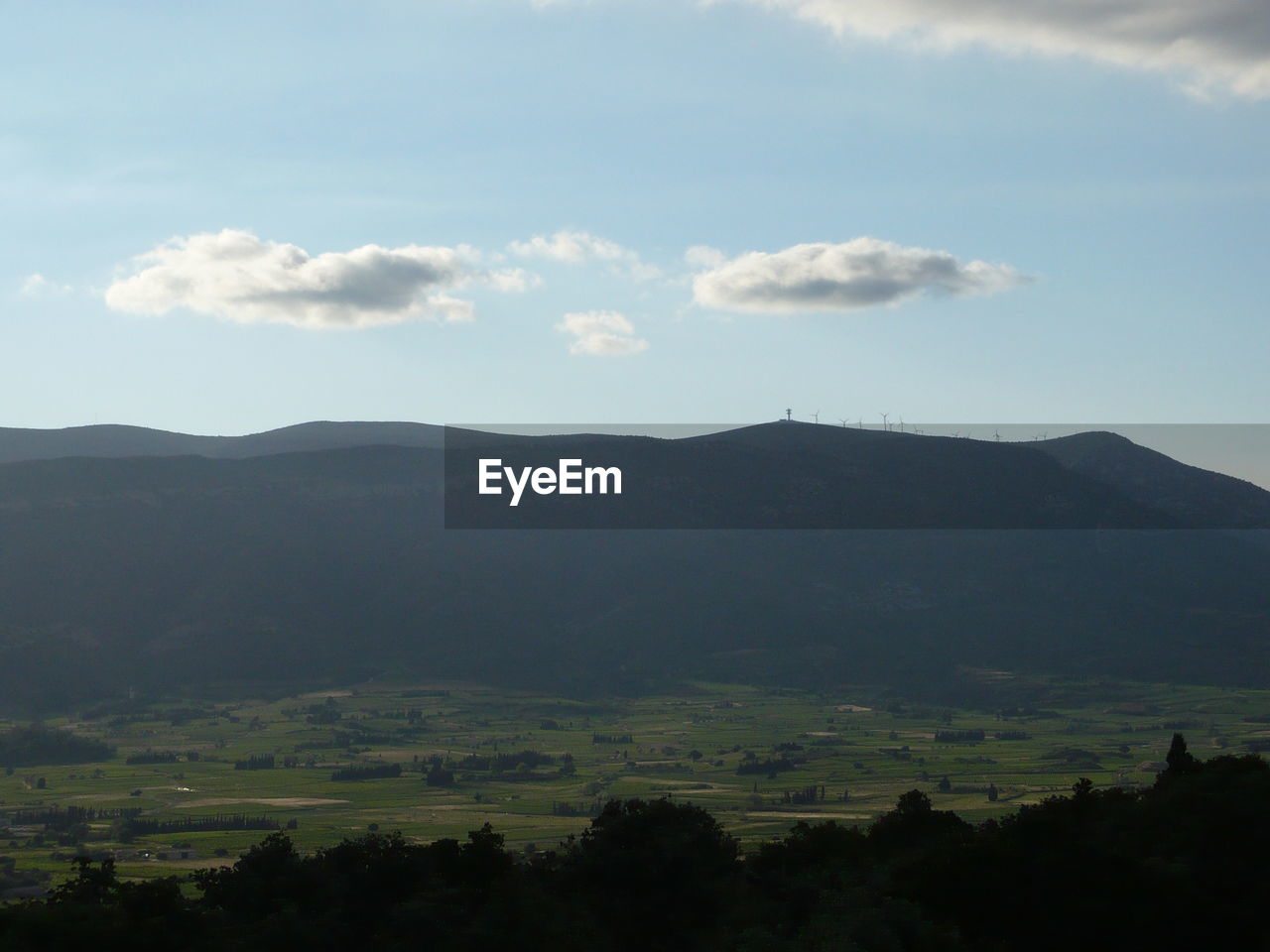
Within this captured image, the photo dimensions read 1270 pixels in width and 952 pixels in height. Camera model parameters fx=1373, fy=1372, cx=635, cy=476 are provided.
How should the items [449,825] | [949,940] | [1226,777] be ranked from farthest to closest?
[449,825] < [1226,777] < [949,940]

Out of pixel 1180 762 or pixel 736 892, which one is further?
pixel 1180 762

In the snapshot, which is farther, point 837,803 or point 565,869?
point 837,803

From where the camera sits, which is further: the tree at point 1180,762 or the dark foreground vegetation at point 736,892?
the tree at point 1180,762

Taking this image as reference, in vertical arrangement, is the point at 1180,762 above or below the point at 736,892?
above

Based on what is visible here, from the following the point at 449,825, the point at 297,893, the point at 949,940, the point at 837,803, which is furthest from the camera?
the point at 837,803

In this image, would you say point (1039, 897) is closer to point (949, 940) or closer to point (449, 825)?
point (949, 940)

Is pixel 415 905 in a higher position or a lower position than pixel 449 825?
higher

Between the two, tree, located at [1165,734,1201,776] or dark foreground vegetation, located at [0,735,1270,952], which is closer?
dark foreground vegetation, located at [0,735,1270,952]

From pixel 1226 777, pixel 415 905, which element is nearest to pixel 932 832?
pixel 1226 777
